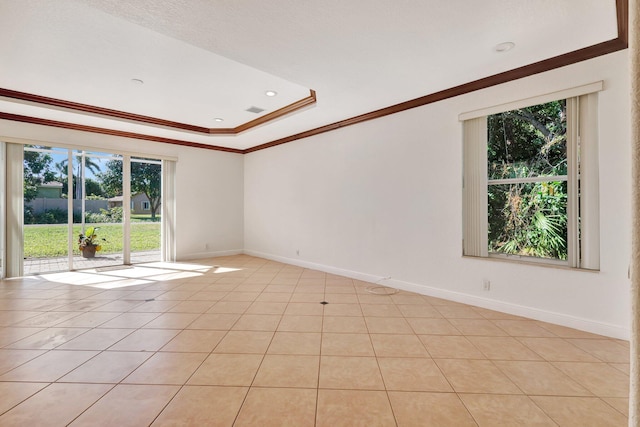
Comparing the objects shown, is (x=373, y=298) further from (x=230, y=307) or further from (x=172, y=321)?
(x=172, y=321)

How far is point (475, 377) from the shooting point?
209 centimetres

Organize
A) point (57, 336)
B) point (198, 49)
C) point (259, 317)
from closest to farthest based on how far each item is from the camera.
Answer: point (57, 336) → point (198, 49) → point (259, 317)

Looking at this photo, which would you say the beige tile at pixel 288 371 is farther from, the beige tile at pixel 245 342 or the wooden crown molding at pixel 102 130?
the wooden crown molding at pixel 102 130

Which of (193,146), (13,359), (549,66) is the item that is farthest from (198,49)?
(193,146)

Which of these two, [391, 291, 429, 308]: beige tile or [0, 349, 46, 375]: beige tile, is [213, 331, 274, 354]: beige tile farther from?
[391, 291, 429, 308]: beige tile

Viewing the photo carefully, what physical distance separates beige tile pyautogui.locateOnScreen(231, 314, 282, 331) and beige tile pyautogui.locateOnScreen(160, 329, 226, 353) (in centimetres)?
Result: 21

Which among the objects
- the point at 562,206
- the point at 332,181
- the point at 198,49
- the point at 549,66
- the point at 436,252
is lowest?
Answer: the point at 436,252

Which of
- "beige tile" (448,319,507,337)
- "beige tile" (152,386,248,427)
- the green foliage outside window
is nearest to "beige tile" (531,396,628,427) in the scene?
"beige tile" (448,319,507,337)

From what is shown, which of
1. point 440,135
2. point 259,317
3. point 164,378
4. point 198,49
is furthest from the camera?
point 440,135

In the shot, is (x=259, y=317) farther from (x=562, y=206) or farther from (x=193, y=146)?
(x=193, y=146)

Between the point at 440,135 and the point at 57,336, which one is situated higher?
the point at 440,135

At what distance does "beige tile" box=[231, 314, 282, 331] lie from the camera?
2893 mm

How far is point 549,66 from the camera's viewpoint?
2967 millimetres

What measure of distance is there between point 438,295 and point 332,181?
2.52 metres
